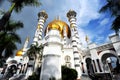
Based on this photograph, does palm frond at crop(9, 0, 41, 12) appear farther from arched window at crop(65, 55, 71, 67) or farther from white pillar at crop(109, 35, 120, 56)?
white pillar at crop(109, 35, 120, 56)

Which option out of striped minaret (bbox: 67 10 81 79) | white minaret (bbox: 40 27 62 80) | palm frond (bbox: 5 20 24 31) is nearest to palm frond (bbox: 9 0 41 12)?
palm frond (bbox: 5 20 24 31)

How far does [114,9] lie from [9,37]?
49.0 feet

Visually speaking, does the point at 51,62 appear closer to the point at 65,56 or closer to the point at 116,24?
the point at 116,24

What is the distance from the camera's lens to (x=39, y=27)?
128 ft

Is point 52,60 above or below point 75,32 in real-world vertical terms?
below

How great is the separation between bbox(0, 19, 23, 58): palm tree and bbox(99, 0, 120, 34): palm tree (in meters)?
11.9

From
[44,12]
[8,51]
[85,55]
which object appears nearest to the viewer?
[8,51]

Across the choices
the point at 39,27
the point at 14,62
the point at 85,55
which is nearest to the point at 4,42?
the point at 85,55

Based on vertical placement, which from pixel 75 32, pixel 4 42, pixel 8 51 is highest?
pixel 75 32

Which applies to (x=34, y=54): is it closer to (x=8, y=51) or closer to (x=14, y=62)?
(x=8, y=51)

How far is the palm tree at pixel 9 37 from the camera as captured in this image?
14.3 metres

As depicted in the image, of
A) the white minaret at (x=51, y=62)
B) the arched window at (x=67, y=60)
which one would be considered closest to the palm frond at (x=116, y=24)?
the white minaret at (x=51, y=62)

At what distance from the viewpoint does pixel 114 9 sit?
13.0 metres

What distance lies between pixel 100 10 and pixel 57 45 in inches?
347
